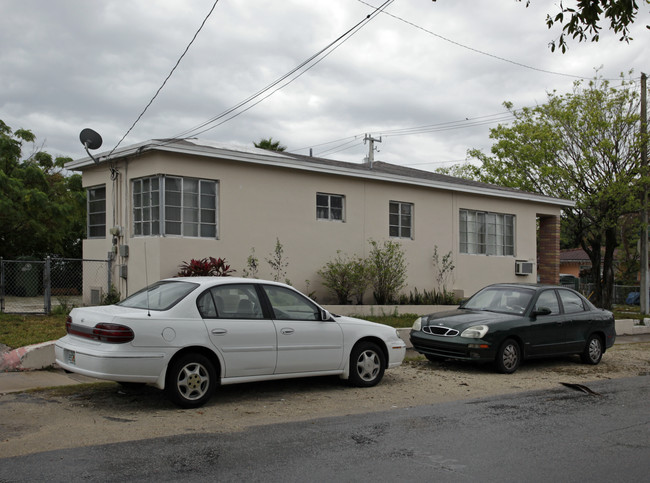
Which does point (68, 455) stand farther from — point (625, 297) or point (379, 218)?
point (625, 297)

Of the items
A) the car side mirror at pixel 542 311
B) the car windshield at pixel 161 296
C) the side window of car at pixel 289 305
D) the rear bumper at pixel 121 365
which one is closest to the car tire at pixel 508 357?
the car side mirror at pixel 542 311

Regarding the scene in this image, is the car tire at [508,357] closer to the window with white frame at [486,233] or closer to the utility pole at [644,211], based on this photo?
the window with white frame at [486,233]

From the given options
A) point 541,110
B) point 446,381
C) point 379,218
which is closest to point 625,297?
point 541,110

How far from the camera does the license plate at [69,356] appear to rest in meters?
7.09

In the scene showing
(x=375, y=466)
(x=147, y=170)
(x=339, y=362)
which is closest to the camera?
(x=375, y=466)

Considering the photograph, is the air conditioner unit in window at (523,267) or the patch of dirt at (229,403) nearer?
the patch of dirt at (229,403)

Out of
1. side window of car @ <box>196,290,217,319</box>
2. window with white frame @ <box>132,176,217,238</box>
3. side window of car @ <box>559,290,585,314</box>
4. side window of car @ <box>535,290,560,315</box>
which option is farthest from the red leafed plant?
side window of car @ <box>559,290,585,314</box>

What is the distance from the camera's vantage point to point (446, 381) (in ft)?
31.4

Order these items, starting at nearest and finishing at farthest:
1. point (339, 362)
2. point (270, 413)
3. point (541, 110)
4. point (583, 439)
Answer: point (583, 439) → point (270, 413) → point (339, 362) → point (541, 110)

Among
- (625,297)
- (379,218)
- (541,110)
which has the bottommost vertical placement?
(625,297)

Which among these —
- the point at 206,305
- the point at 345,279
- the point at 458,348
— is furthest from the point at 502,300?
the point at 206,305

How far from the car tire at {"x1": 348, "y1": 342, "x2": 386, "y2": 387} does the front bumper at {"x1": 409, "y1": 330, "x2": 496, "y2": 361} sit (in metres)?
1.64

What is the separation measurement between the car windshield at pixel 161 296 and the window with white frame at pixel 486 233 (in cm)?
1360

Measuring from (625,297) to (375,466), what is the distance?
35.8 m
